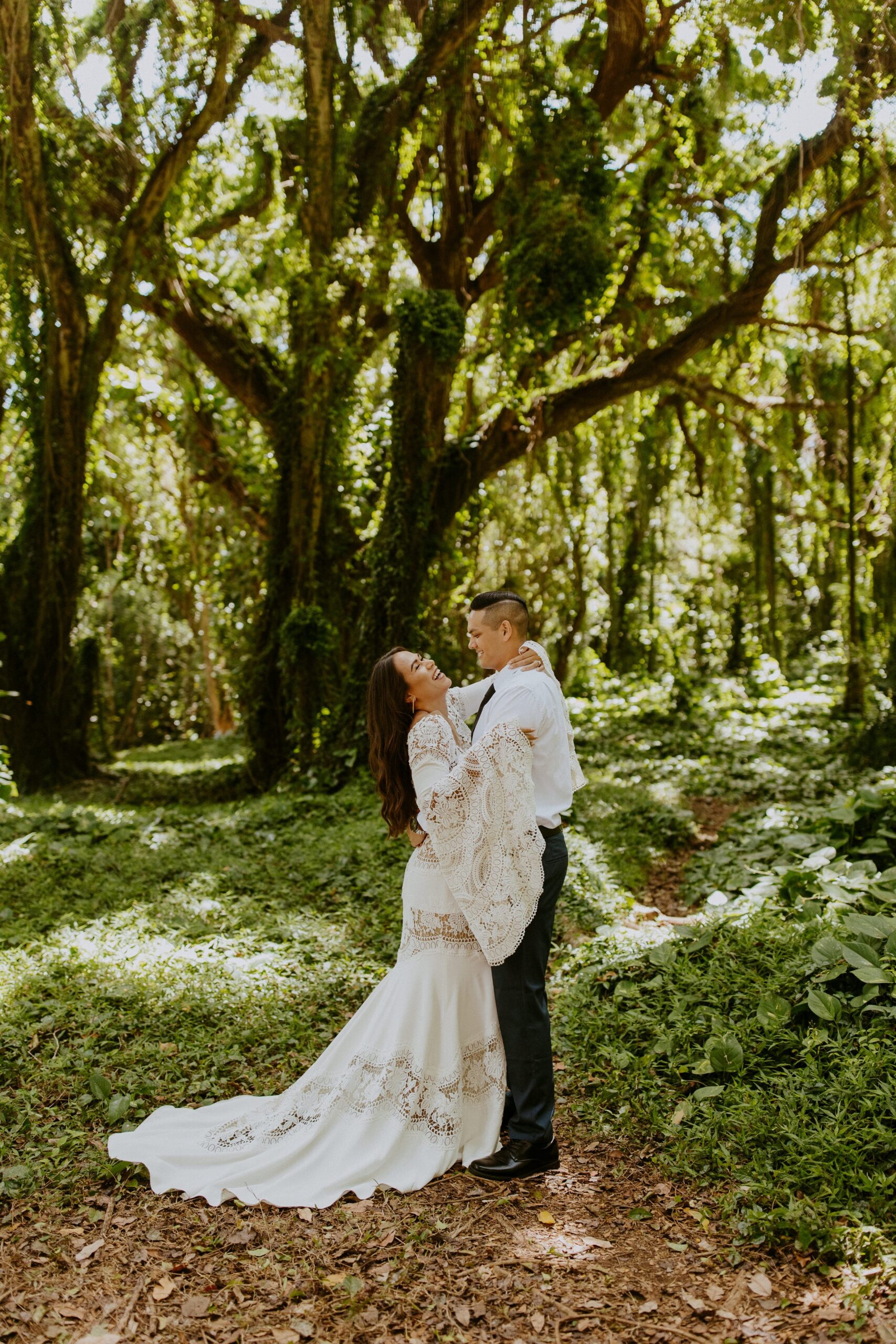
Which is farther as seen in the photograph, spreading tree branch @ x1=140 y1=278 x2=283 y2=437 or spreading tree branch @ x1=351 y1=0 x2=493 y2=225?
spreading tree branch @ x1=140 y1=278 x2=283 y2=437

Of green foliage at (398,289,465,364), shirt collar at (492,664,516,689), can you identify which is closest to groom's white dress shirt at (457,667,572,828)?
shirt collar at (492,664,516,689)

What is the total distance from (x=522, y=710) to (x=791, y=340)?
14.6 meters

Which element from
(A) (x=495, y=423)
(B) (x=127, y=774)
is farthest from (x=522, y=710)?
(B) (x=127, y=774)

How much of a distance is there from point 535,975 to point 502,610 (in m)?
1.41

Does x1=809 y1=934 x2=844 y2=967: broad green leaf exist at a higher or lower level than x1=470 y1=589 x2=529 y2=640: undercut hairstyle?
lower

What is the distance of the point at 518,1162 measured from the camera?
148 inches

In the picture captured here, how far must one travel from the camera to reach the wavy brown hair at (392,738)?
388cm

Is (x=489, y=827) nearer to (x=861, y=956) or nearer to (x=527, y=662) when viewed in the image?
(x=527, y=662)

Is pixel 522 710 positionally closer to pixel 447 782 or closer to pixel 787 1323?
pixel 447 782

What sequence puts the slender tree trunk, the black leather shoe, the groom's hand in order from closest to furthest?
1. the black leather shoe
2. the groom's hand
3. the slender tree trunk

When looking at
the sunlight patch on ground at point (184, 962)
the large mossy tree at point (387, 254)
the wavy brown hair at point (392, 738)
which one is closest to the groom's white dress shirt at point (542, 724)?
the wavy brown hair at point (392, 738)

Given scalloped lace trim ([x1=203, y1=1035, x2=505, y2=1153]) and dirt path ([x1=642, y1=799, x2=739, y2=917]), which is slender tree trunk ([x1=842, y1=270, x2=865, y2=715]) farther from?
scalloped lace trim ([x1=203, y1=1035, x2=505, y2=1153])

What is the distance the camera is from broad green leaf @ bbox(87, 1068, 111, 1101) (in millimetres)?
4168

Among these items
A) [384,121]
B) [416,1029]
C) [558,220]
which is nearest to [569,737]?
[416,1029]
